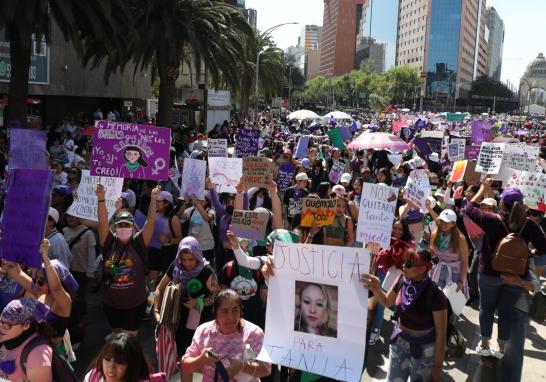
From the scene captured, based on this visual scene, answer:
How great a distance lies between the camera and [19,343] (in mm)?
3318

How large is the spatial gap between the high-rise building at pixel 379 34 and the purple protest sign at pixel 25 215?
170 metres

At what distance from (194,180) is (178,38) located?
43.0 ft

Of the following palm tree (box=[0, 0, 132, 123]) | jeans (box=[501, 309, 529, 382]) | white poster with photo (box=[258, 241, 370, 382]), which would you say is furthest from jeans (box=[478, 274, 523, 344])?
palm tree (box=[0, 0, 132, 123])

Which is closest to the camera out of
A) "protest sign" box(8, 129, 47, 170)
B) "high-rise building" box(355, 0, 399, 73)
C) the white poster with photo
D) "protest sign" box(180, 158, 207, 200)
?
the white poster with photo

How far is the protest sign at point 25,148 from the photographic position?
8.62 m

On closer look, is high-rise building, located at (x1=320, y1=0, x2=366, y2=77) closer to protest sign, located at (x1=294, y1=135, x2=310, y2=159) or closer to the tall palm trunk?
protest sign, located at (x1=294, y1=135, x2=310, y2=159)

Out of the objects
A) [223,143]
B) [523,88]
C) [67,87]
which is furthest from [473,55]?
[223,143]

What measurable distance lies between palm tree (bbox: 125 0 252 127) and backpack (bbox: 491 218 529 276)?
48.2ft

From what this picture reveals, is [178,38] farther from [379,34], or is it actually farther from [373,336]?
[379,34]

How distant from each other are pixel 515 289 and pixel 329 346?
250 centimetres

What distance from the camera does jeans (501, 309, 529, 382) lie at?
5148 mm

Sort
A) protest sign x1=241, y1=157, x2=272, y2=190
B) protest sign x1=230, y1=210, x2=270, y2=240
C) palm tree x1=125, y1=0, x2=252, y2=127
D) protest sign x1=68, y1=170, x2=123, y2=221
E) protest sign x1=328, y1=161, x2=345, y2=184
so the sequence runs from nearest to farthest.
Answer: protest sign x1=230, y1=210, x2=270, y2=240 < protest sign x1=68, y1=170, x2=123, y2=221 < protest sign x1=241, y1=157, x2=272, y2=190 < protest sign x1=328, y1=161, x2=345, y2=184 < palm tree x1=125, y1=0, x2=252, y2=127

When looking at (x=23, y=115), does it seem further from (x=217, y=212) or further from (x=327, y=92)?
(x=327, y=92)

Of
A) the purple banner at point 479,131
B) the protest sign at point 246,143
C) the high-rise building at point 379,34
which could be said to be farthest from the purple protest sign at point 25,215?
the high-rise building at point 379,34
